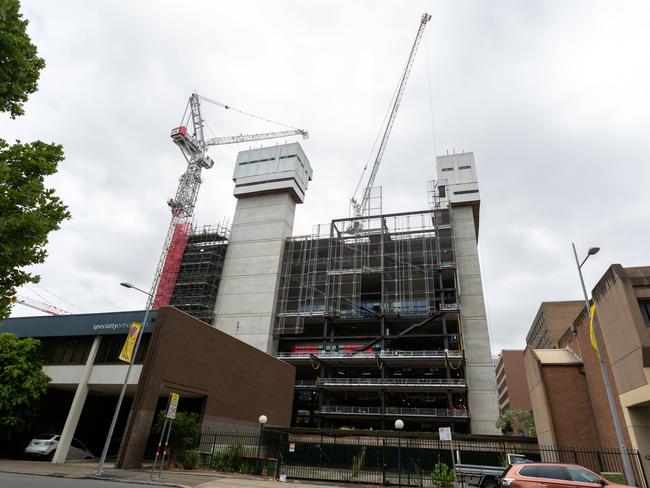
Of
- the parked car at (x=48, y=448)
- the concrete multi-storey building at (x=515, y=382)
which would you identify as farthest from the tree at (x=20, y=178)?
the concrete multi-storey building at (x=515, y=382)

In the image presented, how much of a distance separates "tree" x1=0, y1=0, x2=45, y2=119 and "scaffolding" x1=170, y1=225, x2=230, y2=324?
63548 mm

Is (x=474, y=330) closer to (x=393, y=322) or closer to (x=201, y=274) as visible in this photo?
(x=393, y=322)

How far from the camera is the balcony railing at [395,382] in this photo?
57844 mm

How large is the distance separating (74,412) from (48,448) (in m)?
2.40

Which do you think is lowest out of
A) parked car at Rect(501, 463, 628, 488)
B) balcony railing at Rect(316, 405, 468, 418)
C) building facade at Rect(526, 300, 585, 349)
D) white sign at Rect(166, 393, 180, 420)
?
parked car at Rect(501, 463, 628, 488)

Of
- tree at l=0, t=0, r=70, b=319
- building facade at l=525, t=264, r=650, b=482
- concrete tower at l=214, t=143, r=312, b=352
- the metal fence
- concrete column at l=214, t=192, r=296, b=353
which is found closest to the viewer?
tree at l=0, t=0, r=70, b=319

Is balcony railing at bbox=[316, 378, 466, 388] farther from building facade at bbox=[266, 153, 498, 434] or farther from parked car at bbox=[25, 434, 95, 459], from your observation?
parked car at bbox=[25, 434, 95, 459]

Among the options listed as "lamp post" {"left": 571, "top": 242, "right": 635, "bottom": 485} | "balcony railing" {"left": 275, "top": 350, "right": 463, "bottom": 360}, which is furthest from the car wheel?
"balcony railing" {"left": 275, "top": 350, "right": 463, "bottom": 360}

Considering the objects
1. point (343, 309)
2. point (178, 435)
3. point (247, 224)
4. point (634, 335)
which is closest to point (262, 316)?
point (343, 309)

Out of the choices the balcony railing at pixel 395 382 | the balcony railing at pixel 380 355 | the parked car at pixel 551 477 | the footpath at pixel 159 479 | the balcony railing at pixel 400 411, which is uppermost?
the balcony railing at pixel 380 355

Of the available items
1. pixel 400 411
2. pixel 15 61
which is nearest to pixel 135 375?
pixel 15 61

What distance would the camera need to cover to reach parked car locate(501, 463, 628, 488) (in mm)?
11593

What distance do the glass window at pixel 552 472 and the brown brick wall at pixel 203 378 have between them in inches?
769

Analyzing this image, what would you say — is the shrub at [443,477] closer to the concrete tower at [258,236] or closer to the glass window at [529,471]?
the glass window at [529,471]
